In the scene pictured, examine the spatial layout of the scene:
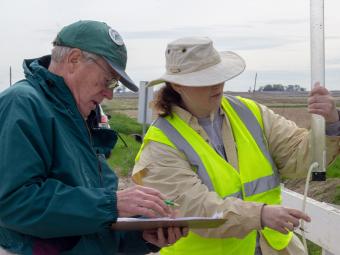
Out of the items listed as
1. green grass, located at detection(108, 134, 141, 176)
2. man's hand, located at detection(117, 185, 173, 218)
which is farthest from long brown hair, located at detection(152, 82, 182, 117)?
green grass, located at detection(108, 134, 141, 176)

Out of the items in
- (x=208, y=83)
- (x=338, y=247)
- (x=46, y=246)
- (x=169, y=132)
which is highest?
(x=208, y=83)

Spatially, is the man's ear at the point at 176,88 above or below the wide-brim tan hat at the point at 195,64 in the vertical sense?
below

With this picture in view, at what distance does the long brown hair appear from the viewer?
361 centimetres

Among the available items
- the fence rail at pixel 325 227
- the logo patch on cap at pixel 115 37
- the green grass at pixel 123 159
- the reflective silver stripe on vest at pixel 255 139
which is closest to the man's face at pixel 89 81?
the logo patch on cap at pixel 115 37

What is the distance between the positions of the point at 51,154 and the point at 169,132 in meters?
1.03

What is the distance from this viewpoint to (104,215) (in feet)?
8.17

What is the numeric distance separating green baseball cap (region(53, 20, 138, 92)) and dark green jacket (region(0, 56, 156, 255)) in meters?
0.17

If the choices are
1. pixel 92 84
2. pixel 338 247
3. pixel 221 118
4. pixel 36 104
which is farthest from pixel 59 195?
pixel 338 247

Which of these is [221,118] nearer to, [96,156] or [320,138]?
[320,138]

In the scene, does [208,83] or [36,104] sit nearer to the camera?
[36,104]

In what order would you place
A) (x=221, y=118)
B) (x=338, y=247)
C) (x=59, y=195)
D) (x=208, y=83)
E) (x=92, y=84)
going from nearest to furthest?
1. (x=59, y=195)
2. (x=92, y=84)
3. (x=208, y=83)
4. (x=221, y=118)
5. (x=338, y=247)

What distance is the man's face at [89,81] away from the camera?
9.07 ft

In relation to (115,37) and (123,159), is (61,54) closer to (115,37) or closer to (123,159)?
(115,37)

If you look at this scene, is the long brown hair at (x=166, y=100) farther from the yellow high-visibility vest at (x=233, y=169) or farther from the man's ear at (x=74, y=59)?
the man's ear at (x=74, y=59)
